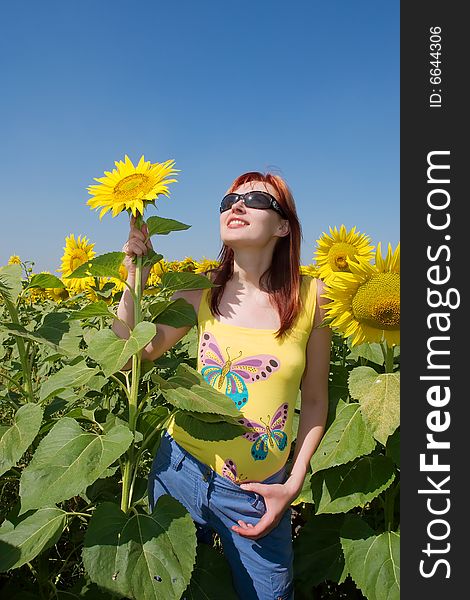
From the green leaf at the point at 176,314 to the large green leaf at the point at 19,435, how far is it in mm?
517

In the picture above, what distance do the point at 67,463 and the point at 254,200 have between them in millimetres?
1076

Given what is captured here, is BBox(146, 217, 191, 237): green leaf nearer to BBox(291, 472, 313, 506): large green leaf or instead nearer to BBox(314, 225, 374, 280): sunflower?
BBox(291, 472, 313, 506): large green leaf

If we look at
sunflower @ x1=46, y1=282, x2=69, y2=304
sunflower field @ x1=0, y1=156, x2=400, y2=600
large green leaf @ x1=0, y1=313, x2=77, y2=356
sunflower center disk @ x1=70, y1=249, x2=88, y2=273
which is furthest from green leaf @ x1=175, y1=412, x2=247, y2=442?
sunflower @ x1=46, y1=282, x2=69, y2=304

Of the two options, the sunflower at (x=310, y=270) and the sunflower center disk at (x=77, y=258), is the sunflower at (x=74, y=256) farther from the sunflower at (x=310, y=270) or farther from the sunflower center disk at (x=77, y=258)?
the sunflower at (x=310, y=270)

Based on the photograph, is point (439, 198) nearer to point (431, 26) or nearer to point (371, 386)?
point (431, 26)

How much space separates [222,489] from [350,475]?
507 mm

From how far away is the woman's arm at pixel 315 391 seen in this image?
2115mm

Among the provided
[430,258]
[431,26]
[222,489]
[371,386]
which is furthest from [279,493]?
[431,26]

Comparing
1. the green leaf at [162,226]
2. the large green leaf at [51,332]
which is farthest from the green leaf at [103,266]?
the large green leaf at [51,332]

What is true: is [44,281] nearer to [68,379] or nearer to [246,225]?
[68,379]

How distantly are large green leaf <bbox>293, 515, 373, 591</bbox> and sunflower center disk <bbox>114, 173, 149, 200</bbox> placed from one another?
1.59m

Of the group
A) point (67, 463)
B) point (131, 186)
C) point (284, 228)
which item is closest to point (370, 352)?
point (284, 228)

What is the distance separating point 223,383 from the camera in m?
2.01

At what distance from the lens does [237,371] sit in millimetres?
1995
